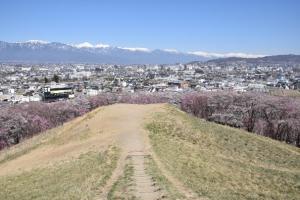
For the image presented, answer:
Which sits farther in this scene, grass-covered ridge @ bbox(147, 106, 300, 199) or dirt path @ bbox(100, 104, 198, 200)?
grass-covered ridge @ bbox(147, 106, 300, 199)

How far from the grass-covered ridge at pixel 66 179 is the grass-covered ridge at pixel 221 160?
346 cm

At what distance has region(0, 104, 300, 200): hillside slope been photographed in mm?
20484

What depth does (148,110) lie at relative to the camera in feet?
140

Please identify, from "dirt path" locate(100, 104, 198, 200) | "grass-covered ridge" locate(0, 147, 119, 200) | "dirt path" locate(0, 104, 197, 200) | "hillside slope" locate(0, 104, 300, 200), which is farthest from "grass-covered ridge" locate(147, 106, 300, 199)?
"grass-covered ridge" locate(0, 147, 119, 200)

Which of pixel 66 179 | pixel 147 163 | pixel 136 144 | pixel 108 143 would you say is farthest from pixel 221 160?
pixel 66 179

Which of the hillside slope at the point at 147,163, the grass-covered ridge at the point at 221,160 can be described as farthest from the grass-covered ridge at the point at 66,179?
the grass-covered ridge at the point at 221,160

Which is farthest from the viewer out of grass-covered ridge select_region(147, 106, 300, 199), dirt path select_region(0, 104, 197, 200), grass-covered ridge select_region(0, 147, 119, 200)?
grass-covered ridge select_region(147, 106, 300, 199)

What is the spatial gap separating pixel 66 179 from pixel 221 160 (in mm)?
10811

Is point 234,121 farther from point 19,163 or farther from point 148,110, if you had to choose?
point 19,163

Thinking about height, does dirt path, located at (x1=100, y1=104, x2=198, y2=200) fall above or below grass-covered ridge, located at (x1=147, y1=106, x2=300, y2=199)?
above

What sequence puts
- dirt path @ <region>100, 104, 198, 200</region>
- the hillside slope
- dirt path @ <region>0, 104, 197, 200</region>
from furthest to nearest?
dirt path @ <region>0, 104, 197, 200</region>
the hillside slope
dirt path @ <region>100, 104, 198, 200</region>

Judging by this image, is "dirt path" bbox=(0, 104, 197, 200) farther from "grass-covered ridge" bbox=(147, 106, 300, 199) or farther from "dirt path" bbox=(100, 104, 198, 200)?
"grass-covered ridge" bbox=(147, 106, 300, 199)

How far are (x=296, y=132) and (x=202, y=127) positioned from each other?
2321 cm

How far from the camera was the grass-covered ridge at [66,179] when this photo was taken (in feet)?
66.6
